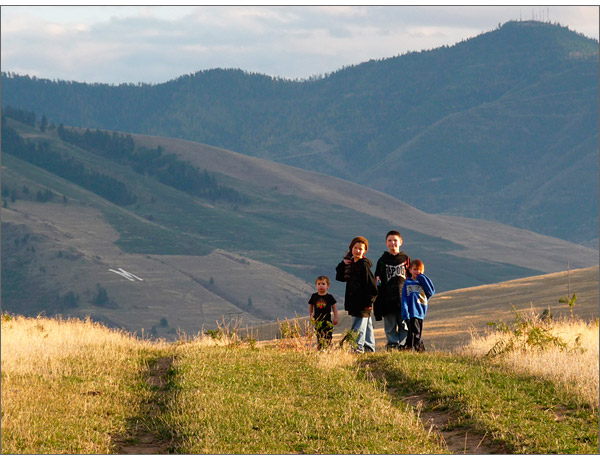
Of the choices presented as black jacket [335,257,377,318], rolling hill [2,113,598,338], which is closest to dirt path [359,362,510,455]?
black jacket [335,257,377,318]

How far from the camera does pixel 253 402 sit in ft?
31.5

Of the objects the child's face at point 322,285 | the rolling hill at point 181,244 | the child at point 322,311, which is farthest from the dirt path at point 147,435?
the rolling hill at point 181,244

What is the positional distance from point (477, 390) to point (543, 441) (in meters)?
2.04

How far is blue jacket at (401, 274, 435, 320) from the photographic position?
12898 millimetres

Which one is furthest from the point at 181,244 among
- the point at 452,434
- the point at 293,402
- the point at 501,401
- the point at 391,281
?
the point at 452,434

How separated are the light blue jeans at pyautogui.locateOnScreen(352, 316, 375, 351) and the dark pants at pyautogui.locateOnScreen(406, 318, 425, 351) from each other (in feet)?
1.72

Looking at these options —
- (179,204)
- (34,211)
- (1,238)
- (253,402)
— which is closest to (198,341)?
(253,402)

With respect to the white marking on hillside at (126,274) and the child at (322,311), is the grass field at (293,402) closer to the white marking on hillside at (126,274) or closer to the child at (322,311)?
the child at (322,311)

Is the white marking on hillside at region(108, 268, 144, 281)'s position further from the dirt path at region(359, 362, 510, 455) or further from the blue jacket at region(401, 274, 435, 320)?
the dirt path at region(359, 362, 510, 455)

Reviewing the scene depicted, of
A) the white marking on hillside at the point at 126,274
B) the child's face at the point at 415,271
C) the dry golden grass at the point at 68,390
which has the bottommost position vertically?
the white marking on hillside at the point at 126,274

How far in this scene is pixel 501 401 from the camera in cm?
972

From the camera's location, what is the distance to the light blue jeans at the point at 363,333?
1353 centimetres

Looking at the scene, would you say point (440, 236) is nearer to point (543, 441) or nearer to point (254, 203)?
point (254, 203)

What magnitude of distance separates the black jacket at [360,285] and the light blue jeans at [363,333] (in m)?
0.19
